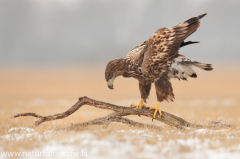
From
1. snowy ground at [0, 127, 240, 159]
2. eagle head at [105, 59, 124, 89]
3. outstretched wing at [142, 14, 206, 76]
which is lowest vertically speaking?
snowy ground at [0, 127, 240, 159]

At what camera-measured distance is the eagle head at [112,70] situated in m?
8.05

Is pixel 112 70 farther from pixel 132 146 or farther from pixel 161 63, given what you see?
pixel 132 146

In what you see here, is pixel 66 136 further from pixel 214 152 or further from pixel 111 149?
pixel 214 152

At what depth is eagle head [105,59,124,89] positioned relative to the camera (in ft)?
26.4

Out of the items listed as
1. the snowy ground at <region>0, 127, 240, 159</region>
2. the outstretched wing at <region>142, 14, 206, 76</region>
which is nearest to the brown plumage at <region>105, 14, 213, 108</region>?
the outstretched wing at <region>142, 14, 206, 76</region>

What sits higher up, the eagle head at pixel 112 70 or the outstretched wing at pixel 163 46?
the outstretched wing at pixel 163 46

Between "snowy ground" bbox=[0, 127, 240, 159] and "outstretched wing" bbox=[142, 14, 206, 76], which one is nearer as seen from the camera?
"snowy ground" bbox=[0, 127, 240, 159]

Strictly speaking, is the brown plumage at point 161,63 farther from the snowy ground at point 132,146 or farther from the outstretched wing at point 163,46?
the snowy ground at point 132,146

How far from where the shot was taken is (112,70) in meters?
8.14

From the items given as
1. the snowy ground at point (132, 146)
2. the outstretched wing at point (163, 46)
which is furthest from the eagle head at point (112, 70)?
the snowy ground at point (132, 146)

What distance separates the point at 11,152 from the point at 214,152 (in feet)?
14.7

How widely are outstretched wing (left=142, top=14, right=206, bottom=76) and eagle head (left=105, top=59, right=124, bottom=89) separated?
0.82 meters

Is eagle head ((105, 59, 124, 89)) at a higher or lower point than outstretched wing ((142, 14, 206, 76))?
lower

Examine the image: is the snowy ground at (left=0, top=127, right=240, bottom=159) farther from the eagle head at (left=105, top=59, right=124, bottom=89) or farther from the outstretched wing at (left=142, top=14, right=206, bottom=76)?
the outstretched wing at (left=142, top=14, right=206, bottom=76)
